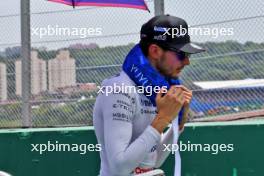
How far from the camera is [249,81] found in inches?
239

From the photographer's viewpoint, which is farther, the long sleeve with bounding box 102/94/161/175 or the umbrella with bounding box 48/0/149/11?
the umbrella with bounding box 48/0/149/11

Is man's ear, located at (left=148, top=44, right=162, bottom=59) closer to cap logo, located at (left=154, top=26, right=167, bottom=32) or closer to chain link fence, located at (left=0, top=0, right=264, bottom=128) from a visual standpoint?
cap logo, located at (left=154, top=26, right=167, bottom=32)

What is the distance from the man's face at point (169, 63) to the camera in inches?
107

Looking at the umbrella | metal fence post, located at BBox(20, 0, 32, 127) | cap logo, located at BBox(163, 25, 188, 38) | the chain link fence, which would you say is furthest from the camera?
metal fence post, located at BBox(20, 0, 32, 127)

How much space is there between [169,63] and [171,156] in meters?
2.66

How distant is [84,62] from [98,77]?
0.23m

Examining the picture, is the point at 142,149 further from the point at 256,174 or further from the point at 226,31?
the point at 226,31

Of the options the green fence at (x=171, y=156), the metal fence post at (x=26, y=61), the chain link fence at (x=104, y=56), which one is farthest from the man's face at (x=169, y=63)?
the metal fence post at (x=26, y=61)

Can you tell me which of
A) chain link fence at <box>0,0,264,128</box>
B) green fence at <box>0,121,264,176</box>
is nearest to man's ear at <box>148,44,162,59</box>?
green fence at <box>0,121,264,176</box>

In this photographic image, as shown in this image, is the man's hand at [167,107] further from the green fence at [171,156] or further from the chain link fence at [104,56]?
the chain link fence at [104,56]

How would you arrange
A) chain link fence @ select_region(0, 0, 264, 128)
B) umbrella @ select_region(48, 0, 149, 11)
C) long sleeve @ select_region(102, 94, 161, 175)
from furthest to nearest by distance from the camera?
chain link fence @ select_region(0, 0, 264, 128)
umbrella @ select_region(48, 0, 149, 11)
long sleeve @ select_region(102, 94, 161, 175)

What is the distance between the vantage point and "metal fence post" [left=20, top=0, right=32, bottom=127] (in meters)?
6.50

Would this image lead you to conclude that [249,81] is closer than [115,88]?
No

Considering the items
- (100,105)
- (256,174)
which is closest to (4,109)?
(256,174)
